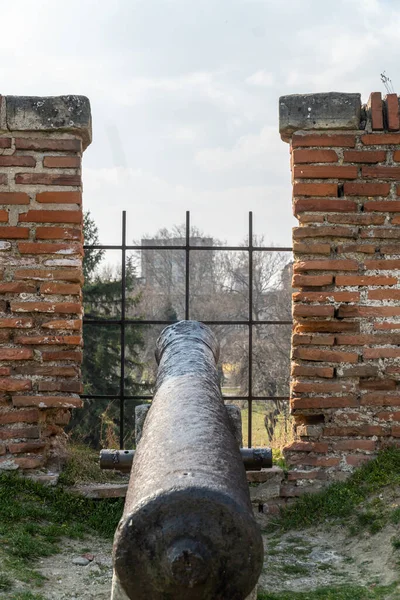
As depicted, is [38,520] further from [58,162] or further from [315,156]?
[315,156]

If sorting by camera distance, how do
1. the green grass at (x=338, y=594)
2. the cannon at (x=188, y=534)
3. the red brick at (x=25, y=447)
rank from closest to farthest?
the cannon at (x=188, y=534)
the green grass at (x=338, y=594)
the red brick at (x=25, y=447)

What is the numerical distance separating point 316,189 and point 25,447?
2.47 metres

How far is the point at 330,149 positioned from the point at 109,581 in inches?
113

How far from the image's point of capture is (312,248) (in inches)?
177

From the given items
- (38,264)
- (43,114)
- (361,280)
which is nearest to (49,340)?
(38,264)

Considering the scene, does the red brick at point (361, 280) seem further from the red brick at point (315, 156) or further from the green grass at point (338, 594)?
the green grass at point (338, 594)

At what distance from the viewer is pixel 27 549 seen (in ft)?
11.7

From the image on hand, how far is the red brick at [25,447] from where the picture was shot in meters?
4.43

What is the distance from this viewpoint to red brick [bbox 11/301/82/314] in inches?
176

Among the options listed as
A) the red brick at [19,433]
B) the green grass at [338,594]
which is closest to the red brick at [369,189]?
the green grass at [338,594]

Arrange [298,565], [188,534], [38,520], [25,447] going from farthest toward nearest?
[25,447] < [38,520] < [298,565] < [188,534]

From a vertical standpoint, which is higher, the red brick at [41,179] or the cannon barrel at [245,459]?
→ the red brick at [41,179]

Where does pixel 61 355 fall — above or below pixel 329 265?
below

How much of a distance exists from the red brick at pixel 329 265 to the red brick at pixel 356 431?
1.00 metres
